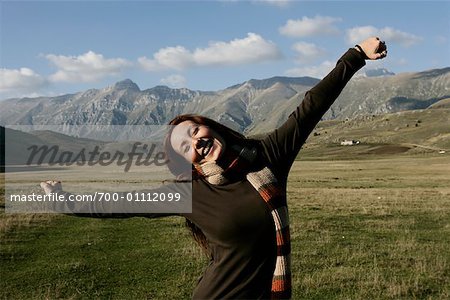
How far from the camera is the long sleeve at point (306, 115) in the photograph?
478 cm

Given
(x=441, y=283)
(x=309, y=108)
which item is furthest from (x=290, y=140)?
(x=441, y=283)

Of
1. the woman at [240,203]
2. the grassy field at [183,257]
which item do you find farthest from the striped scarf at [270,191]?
the grassy field at [183,257]

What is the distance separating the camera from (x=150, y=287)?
14531 mm

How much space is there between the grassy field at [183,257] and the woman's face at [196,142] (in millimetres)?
9919

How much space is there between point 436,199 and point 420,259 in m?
21.7

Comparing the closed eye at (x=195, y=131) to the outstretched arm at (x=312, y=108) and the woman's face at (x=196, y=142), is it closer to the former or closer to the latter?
the woman's face at (x=196, y=142)

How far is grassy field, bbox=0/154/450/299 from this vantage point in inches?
553

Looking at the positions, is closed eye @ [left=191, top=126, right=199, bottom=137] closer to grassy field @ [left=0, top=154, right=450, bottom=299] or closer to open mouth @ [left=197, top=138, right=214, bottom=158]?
open mouth @ [left=197, top=138, right=214, bottom=158]

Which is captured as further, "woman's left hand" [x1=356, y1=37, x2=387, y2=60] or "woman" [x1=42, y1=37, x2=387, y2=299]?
"woman's left hand" [x1=356, y1=37, x2=387, y2=60]

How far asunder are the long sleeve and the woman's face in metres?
0.56

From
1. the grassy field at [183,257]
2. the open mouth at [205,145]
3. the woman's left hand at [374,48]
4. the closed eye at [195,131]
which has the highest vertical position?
the woman's left hand at [374,48]
